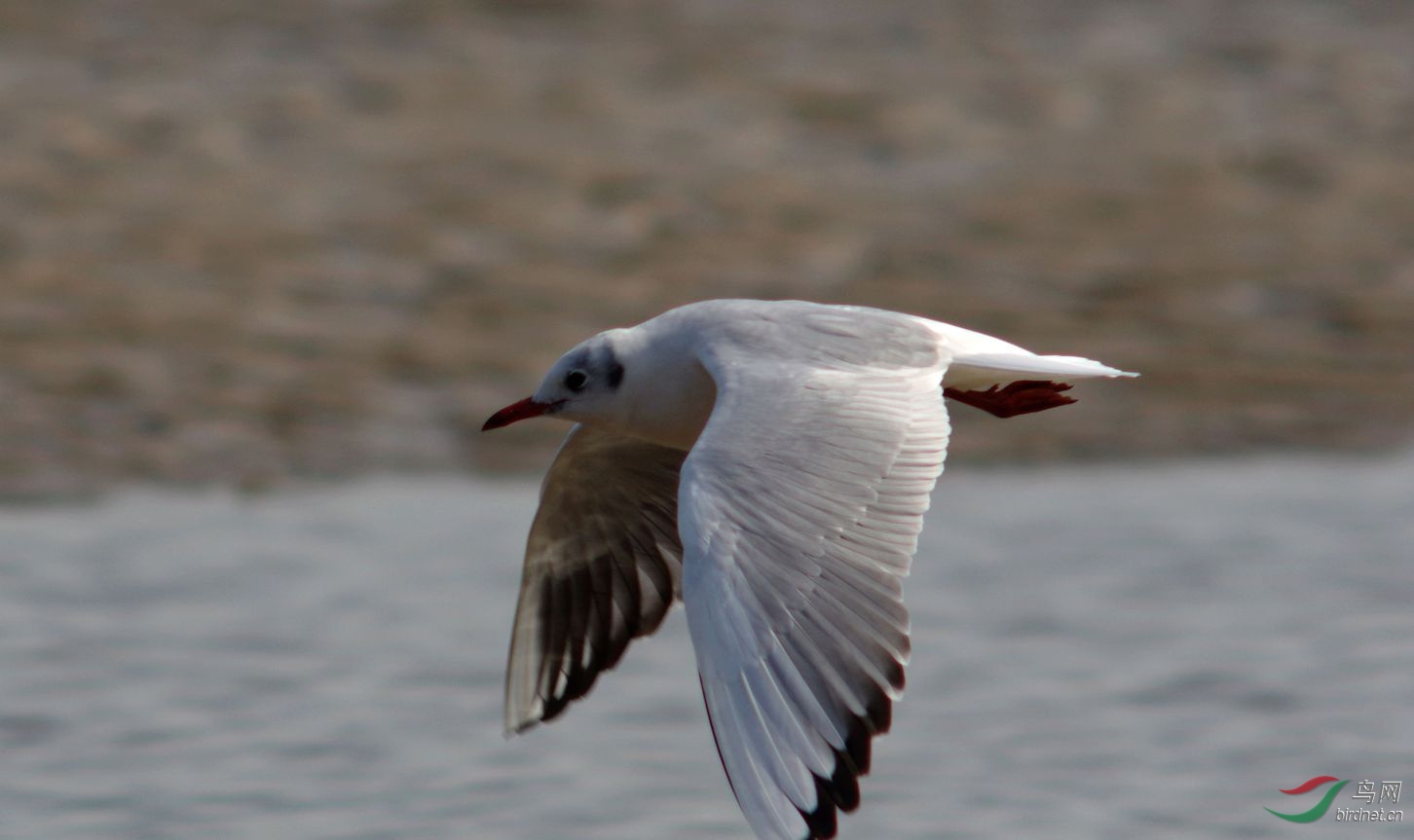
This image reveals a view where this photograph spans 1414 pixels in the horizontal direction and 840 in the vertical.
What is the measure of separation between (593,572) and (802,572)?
1703 mm

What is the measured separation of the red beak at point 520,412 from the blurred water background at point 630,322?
3.88 feet

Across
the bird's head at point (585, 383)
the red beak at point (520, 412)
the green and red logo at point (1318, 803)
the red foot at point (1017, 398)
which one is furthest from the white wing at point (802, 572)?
the green and red logo at point (1318, 803)

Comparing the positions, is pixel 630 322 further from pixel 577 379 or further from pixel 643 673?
pixel 577 379

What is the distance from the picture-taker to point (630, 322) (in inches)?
428

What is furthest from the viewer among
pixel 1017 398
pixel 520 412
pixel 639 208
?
pixel 639 208

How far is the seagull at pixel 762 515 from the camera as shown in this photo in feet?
14.2

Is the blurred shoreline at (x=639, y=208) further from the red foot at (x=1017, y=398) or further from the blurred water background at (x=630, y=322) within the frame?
the red foot at (x=1017, y=398)

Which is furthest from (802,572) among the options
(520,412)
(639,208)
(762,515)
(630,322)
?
(639,208)

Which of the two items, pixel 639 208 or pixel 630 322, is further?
pixel 639 208

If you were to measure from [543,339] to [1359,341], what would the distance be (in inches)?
157

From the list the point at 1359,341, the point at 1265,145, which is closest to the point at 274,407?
the point at 1359,341

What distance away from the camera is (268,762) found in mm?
6742

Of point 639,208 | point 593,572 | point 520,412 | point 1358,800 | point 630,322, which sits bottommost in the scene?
point 1358,800

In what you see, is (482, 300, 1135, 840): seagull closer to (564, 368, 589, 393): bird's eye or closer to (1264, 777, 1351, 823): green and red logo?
(564, 368, 589, 393): bird's eye
